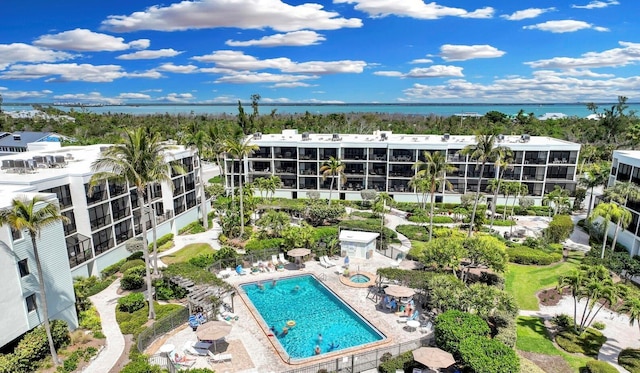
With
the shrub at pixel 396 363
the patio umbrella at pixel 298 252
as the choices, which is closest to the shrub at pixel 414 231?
the patio umbrella at pixel 298 252

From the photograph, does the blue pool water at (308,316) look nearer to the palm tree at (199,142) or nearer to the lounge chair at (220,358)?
the lounge chair at (220,358)

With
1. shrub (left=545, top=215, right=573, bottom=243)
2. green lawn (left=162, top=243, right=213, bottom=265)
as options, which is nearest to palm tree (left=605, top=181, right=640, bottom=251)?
shrub (left=545, top=215, right=573, bottom=243)

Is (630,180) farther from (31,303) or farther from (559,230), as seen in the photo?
(31,303)

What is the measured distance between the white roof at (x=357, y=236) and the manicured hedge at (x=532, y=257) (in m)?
14.9

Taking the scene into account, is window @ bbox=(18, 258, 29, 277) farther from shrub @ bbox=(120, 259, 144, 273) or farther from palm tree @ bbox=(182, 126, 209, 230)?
palm tree @ bbox=(182, 126, 209, 230)

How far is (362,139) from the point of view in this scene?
7194 centimetres

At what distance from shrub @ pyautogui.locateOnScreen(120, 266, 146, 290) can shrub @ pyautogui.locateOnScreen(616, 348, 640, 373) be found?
37.1m

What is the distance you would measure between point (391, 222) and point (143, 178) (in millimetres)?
36819

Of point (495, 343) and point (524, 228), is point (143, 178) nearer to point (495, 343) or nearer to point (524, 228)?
point (495, 343)

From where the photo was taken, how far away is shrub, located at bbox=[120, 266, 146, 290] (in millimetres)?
33312

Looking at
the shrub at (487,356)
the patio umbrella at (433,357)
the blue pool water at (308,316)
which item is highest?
the shrub at (487,356)

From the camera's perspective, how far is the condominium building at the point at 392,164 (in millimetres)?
63156

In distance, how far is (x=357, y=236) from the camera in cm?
4256

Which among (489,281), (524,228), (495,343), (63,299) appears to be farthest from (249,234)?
(524,228)
